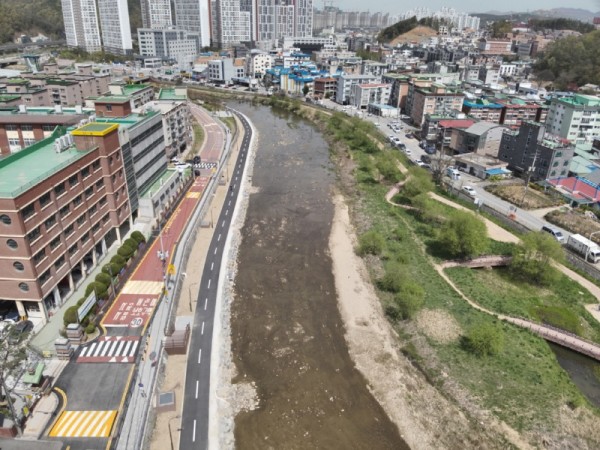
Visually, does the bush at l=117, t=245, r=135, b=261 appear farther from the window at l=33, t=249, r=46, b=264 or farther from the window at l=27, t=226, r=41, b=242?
the window at l=27, t=226, r=41, b=242

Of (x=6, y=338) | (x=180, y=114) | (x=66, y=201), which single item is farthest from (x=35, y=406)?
(x=180, y=114)

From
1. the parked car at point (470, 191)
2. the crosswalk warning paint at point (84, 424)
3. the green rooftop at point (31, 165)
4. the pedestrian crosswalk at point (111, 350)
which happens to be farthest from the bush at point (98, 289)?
the parked car at point (470, 191)

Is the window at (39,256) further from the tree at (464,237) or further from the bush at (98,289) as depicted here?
the tree at (464,237)

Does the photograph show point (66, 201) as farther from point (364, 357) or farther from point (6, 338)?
point (364, 357)

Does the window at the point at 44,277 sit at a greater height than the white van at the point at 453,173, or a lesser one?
greater

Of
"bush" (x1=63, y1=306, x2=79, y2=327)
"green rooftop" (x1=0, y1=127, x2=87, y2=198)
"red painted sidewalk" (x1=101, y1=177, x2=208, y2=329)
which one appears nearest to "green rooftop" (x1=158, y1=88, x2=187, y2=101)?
"red painted sidewalk" (x1=101, y1=177, x2=208, y2=329)

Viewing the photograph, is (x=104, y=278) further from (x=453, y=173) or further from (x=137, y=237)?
(x=453, y=173)

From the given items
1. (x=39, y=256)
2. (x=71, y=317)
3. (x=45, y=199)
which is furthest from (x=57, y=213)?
(x=71, y=317)
